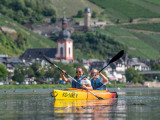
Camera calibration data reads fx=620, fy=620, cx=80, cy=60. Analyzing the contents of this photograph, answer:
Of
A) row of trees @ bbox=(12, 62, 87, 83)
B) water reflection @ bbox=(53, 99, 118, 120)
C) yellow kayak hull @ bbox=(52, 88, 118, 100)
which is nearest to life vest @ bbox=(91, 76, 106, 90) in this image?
yellow kayak hull @ bbox=(52, 88, 118, 100)

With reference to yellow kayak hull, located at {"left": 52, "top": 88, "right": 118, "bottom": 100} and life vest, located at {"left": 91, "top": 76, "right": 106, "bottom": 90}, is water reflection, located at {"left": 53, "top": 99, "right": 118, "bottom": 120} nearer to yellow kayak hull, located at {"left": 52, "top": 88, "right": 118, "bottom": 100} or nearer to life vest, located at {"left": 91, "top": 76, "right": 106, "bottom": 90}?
yellow kayak hull, located at {"left": 52, "top": 88, "right": 118, "bottom": 100}

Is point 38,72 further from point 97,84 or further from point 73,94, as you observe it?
point 73,94

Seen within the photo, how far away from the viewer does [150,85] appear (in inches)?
7776

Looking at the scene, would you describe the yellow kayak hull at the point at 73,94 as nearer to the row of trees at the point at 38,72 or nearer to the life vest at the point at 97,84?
the life vest at the point at 97,84

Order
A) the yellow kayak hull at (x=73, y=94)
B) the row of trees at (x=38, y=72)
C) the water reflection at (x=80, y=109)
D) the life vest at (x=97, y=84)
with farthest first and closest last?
the row of trees at (x=38, y=72), the life vest at (x=97, y=84), the yellow kayak hull at (x=73, y=94), the water reflection at (x=80, y=109)

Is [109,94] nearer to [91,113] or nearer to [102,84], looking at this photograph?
[102,84]

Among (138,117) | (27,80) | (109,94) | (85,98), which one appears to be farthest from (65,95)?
(27,80)

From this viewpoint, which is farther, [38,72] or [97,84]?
[38,72]

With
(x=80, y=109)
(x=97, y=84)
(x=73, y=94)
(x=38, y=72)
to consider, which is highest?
(x=38, y=72)

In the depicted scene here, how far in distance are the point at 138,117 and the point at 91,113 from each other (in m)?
3.90

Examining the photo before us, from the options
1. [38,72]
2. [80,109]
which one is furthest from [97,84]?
[38,72]

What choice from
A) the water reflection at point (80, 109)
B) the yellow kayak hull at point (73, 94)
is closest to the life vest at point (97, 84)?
the yellow kayak hull at point (73, 94)

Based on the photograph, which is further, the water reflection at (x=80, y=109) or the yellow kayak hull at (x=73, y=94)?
the yellow kayak hull at (x=73, y=94)

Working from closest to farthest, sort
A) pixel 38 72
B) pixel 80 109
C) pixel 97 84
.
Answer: pixel 80 109, pixel 97 84, pixel 38 72
